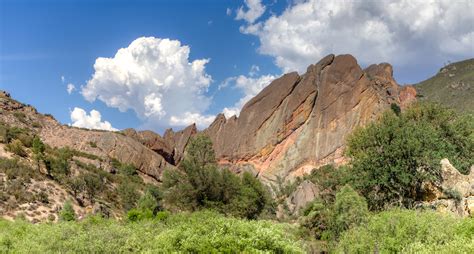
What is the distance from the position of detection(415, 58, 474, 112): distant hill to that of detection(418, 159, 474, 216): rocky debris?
90246mm

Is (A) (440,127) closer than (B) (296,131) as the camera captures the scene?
Yes

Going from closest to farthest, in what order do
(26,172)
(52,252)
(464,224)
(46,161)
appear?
(464,224) < (52,252) < (26,172) < (46,161)

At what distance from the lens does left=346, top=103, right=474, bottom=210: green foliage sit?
45.7 metres

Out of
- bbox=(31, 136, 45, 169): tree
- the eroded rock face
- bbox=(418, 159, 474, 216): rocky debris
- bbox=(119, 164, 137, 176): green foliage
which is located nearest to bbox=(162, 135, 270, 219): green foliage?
bbox=(31, 136, 45, 169): tree

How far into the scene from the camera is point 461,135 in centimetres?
6088

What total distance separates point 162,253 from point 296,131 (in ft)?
386

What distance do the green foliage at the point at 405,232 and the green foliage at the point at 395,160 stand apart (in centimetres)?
1276

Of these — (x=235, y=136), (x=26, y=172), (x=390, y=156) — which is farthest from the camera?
(x=235, y=136)

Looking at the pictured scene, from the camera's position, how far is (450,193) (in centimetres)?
4109

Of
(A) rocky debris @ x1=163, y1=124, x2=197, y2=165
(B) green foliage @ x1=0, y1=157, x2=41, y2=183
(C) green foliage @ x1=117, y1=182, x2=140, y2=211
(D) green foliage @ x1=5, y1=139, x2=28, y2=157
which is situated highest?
(A) rocky debris @ x1=163, y1=124, x2=197, y2=165

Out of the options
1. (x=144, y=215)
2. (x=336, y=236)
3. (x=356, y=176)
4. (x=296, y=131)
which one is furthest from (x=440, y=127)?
(x=296, y=131)

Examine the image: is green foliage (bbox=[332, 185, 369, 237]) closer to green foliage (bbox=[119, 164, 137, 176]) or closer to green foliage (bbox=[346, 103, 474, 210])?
green foliage (bbox=[346, 103, 474, 210])

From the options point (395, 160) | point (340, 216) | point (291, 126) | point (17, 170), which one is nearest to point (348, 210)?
point (340, 216)

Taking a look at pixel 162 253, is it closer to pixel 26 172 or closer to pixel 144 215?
pixel 144 215
